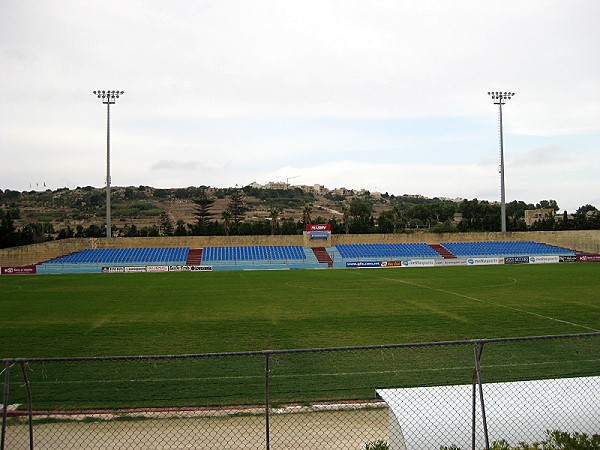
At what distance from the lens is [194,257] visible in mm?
64625

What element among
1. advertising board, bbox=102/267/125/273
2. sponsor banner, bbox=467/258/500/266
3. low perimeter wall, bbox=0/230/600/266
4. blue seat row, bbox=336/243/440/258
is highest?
low perimeter wall, bbox=0/230/600/266

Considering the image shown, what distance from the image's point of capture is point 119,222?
508ft

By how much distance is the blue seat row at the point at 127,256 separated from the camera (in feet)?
196

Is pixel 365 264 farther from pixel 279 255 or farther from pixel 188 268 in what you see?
pixel 188 268

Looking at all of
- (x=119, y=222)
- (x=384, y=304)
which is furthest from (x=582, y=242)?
(x=119, y=222)

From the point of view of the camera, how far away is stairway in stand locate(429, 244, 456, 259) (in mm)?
64613

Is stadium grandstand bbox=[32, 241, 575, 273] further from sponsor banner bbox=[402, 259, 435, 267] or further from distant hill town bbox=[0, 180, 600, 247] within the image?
distant hill town bbox=[0, 180, 600, 247]

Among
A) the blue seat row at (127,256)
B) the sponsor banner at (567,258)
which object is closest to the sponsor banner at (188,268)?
the blue seat row at (127,256)

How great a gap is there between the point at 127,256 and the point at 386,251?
32.1 meters

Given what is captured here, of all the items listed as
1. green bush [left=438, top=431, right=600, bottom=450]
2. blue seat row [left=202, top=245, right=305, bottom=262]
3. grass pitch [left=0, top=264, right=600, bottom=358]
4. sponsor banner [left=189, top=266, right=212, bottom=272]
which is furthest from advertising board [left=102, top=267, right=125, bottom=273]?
green bush [left=438, top=431, right=600, bottom=450]

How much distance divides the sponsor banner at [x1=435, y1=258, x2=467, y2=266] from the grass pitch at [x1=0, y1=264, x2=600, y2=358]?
21.4m

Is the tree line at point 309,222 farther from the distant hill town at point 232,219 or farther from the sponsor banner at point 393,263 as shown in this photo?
the sponsor banner at point 393,263

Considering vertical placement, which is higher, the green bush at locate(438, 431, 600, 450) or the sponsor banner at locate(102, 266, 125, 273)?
the green bush at locate(438, 431, 600, 450)

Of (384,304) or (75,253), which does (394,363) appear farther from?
(75,253)
